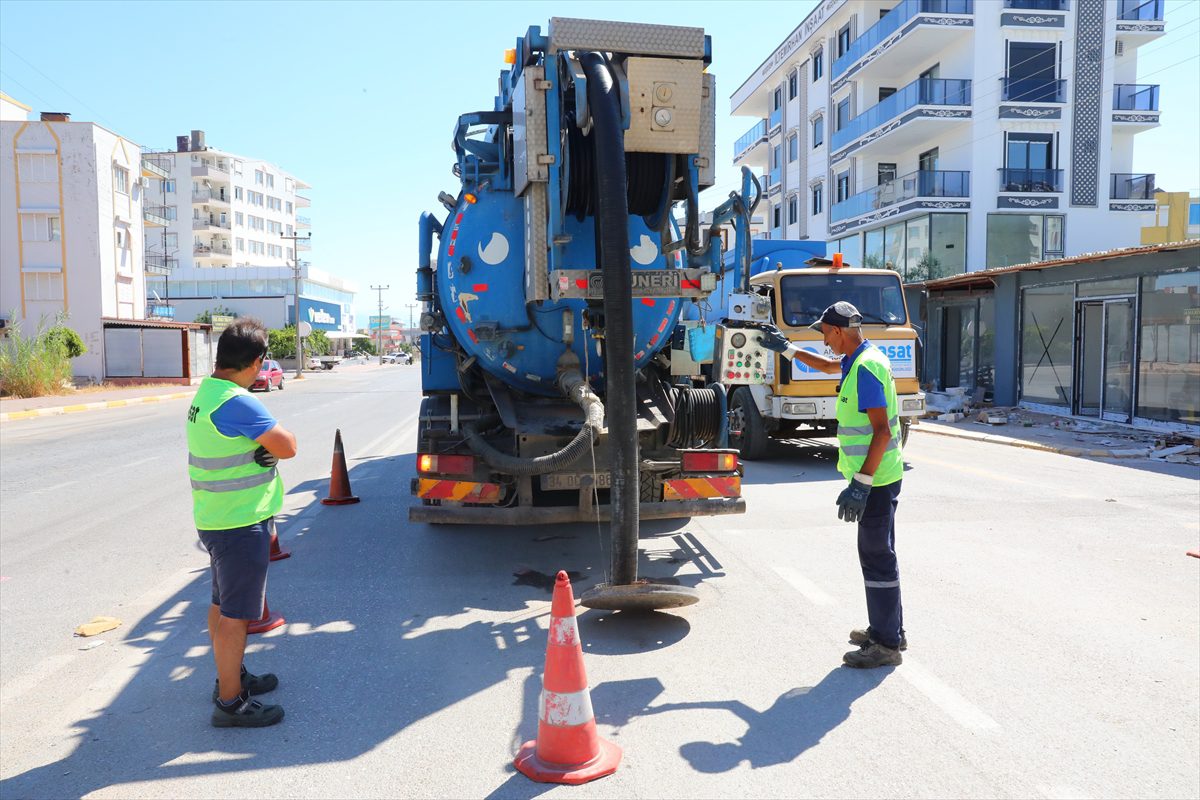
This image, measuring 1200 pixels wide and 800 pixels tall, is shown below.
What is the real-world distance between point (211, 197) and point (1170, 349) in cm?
7950

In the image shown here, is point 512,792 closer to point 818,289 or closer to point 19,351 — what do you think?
point 818,289

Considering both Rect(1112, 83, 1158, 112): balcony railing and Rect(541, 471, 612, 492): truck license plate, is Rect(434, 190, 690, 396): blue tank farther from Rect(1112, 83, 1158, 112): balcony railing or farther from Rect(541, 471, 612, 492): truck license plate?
Rect(1112, 83, 1158, 112): balcony railing

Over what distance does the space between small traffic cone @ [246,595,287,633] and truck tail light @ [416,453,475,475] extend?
1335 mm

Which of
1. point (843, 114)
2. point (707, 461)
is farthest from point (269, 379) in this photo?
point (707, 461)

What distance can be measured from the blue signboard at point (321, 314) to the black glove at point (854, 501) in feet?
240

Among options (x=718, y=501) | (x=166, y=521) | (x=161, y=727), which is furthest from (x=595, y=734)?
(x=166, y=521)

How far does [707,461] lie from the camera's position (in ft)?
19.9

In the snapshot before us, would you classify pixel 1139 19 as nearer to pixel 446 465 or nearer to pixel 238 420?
pixel 446 465

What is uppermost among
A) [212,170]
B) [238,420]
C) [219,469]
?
[212,170]

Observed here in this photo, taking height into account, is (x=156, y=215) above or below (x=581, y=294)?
above

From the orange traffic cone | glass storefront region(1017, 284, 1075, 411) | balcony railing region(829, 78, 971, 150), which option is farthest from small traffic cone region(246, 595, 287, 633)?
balcony railing region(829, 78, 971, 150)

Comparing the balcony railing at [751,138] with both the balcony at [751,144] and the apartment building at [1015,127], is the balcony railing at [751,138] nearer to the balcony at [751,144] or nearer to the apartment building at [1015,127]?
the balcony at [751,144]

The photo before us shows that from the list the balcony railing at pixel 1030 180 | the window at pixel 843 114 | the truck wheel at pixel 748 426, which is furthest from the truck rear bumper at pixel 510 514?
the window at pixel 843 114

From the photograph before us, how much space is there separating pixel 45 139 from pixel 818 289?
39265 mm
